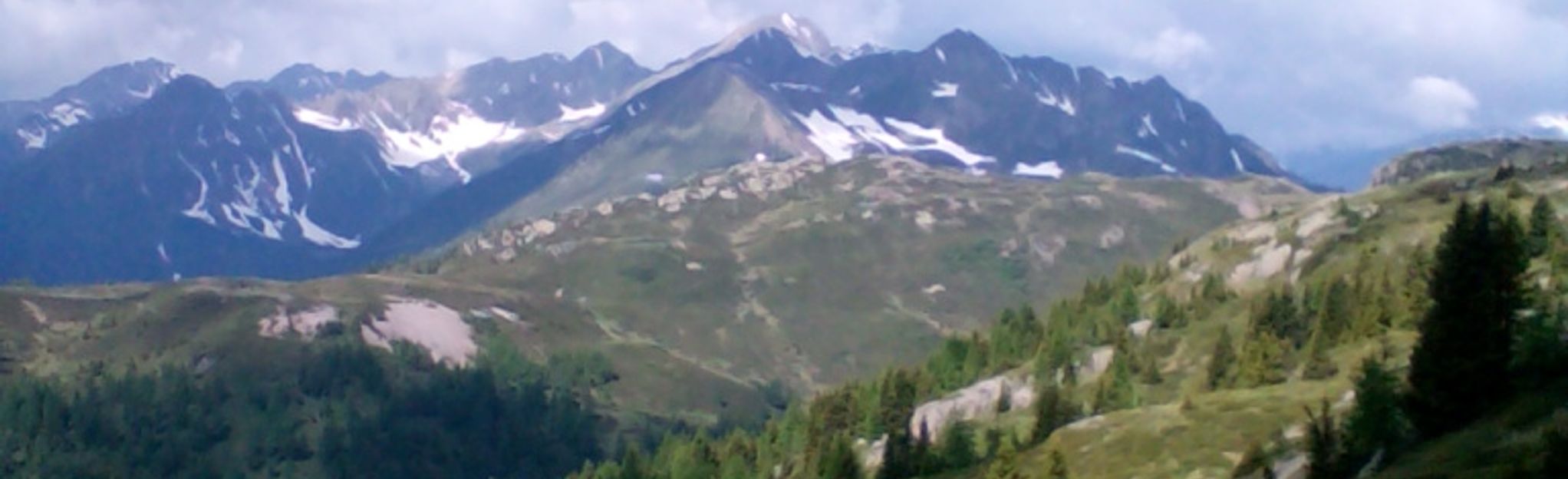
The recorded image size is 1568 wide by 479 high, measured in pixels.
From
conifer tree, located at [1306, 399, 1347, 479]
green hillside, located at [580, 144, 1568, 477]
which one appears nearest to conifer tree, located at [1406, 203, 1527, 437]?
green hillside, located at [580, 144, 1568, 477]

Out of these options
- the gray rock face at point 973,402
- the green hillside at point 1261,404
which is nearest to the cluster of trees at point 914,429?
the green hillside at point 1261,404

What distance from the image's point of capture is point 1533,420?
1930 inches

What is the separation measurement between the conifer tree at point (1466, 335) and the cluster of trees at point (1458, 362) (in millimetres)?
31

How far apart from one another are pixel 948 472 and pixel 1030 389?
208 feet

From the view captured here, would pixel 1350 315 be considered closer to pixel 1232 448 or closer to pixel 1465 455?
pixel 1232 448

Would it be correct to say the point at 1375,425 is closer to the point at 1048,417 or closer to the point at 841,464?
the point at 1048,417

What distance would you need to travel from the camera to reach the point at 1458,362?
5706cm

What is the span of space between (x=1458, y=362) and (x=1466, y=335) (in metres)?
1.24

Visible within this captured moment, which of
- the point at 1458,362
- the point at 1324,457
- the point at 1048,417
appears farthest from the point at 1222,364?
the point at 1324,457

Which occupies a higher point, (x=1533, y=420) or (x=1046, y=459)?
(x=1533, y=420)

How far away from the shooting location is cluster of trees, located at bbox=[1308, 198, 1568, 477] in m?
56.8

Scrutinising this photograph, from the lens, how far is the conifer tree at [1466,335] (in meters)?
56.9

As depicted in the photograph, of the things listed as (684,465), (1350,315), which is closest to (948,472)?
(1350,315)

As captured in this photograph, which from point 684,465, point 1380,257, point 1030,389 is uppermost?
point 1380,257
